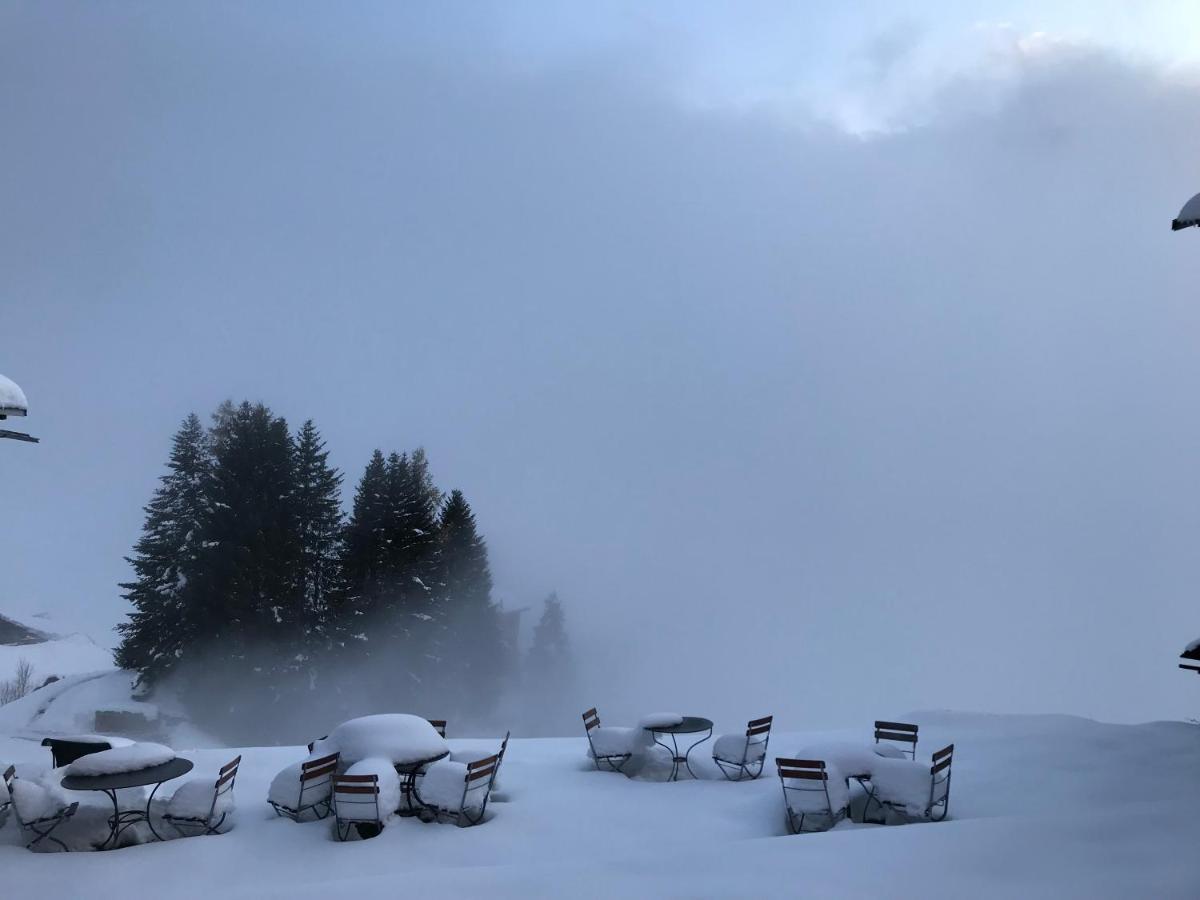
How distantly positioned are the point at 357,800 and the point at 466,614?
31.5m

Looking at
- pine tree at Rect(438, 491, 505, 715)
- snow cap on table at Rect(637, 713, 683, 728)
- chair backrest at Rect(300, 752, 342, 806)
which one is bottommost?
chair backrest at Rect(300, 752, 342, 806)

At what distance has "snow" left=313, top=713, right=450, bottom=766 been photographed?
11.5 metres

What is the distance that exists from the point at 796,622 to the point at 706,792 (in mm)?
150750

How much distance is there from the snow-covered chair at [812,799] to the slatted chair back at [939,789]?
48.4 inches

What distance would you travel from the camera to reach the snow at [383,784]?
1020 centimetres

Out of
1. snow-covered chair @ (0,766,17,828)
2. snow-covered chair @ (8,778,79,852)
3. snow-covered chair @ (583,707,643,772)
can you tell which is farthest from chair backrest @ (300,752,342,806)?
snow-covered chair @ (583,707,643,772)

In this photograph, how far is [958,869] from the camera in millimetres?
7414

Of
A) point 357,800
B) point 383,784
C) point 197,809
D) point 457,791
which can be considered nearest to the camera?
point 357,800

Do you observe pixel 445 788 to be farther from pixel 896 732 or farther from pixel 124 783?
pixel 896 732

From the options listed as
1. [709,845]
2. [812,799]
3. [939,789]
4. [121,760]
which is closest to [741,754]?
[812,799]

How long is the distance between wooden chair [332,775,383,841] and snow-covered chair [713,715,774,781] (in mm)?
5992

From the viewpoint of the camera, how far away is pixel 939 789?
11633 millimetres

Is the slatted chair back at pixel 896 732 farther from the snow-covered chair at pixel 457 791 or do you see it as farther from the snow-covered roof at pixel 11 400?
the snow-covered roof at pixel 11 400

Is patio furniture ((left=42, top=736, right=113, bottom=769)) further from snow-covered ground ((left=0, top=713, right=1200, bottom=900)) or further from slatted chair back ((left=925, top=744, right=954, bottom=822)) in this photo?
slatted chair back ((left=925, top=744, right=954, bottom=822))
